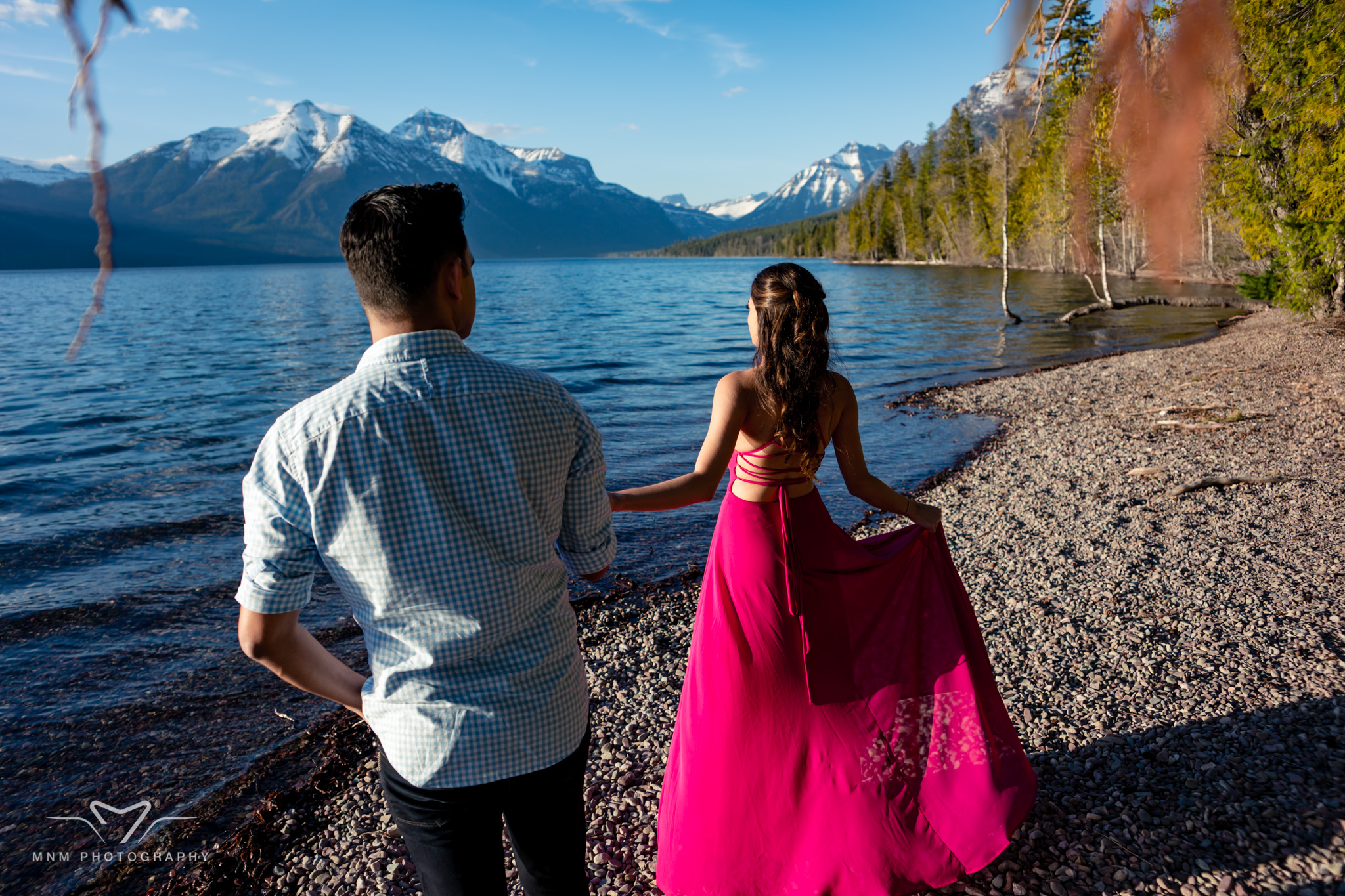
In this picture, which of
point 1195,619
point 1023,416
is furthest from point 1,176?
point 1023,416

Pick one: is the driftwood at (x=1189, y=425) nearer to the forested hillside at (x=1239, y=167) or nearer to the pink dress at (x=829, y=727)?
the forested hillside at (x=1239, y=167)

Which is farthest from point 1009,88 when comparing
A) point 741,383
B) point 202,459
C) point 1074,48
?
point 202,459

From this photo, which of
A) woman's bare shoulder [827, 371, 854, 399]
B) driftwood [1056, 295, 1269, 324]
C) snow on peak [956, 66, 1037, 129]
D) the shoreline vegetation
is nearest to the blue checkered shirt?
snow on peak [956, 66, 1037, 129]

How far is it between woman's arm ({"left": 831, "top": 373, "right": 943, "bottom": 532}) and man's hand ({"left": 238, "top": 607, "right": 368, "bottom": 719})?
2.33 meters

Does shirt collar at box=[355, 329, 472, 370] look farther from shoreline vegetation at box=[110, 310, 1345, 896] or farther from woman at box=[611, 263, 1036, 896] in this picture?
shoreline vegetation at box=[110, 310, 1345, 896]

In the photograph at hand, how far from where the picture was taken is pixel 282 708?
601cm

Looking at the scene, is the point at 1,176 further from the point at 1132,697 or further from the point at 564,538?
the point at 1132,697

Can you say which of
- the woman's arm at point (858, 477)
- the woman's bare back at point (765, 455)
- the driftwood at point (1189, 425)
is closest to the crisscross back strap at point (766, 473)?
the woman's bare back at point (765, 455)

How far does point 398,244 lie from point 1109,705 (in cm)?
493

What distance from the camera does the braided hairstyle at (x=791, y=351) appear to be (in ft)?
11.2

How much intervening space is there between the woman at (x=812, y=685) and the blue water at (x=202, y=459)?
5.58ft

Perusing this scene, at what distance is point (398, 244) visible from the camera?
6.26 feet

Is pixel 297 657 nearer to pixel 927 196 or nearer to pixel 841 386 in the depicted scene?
pixel 841 386

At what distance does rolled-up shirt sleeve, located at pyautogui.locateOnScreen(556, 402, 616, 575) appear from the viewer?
222 cm
